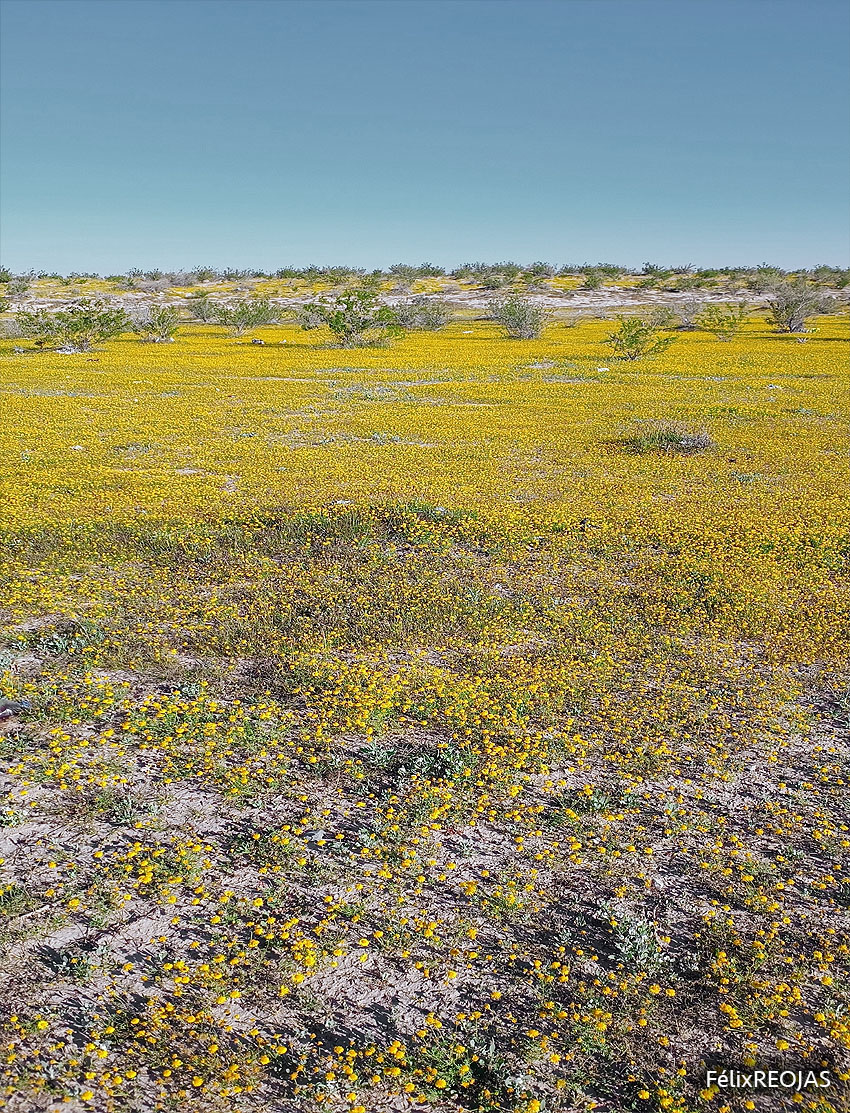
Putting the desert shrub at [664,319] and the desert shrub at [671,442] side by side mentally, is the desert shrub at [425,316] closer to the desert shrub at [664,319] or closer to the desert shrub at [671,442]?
the desert shrub at [664,319]

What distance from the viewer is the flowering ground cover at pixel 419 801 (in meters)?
4.14

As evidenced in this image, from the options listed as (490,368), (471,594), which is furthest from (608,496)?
(490,368)

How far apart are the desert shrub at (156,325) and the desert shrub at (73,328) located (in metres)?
3.14

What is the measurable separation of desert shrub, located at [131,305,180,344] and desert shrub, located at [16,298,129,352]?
314 cm

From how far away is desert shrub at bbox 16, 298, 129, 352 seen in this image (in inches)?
2047

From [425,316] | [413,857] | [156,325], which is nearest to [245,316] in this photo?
[156,325]

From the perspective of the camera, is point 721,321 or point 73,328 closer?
point 73,328

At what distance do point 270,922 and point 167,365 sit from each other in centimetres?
4338

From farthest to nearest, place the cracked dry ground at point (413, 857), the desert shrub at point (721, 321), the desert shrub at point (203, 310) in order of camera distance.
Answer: the desert shrub at point (203, 310) → the desert shrub at point (721, 321) → the cracked dry ground at point (413, 857)

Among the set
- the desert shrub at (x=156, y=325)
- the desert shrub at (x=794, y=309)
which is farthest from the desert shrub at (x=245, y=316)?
the desert shrub at (x=794, y=309)

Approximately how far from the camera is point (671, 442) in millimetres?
21625

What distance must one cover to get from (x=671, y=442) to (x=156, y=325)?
50.6m

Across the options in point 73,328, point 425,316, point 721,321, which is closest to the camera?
point 73,328

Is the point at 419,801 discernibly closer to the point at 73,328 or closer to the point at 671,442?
the point at 671,442
